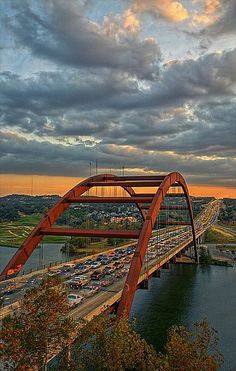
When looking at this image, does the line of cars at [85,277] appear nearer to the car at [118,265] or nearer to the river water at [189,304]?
the car at [118,265]

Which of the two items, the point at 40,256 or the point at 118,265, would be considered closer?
the point at 118,265

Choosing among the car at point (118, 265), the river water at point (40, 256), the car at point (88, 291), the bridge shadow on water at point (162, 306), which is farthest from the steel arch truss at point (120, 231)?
the river water at point (40, 256)

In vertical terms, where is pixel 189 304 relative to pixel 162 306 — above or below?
below

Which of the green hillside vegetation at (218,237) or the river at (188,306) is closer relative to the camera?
the river at (188,306)

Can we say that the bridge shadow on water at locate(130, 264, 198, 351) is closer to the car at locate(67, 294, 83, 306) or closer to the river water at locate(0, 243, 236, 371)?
the river water at locate(0, 243, 236, 371)

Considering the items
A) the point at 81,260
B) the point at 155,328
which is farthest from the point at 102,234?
the point at 81,260

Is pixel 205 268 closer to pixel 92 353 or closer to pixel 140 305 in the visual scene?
pixel 140 305

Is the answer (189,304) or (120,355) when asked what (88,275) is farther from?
(120,355)

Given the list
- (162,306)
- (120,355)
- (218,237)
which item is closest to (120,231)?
(162,306)
